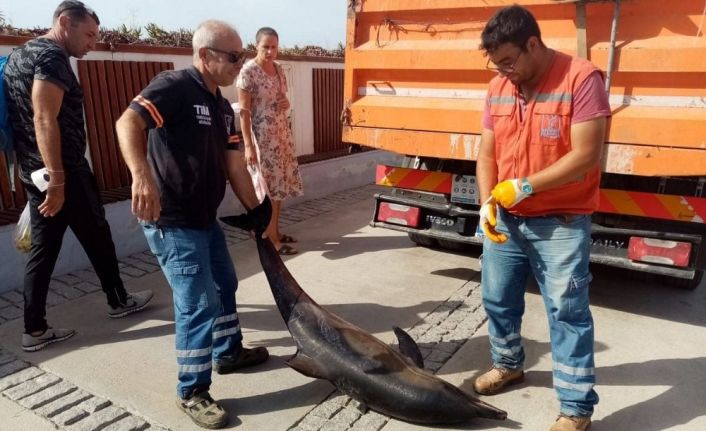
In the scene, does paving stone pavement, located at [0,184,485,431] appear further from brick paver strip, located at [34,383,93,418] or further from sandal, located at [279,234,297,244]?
sandal, located at [279,234,297,244]

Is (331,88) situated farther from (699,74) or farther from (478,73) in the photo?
(699,74)

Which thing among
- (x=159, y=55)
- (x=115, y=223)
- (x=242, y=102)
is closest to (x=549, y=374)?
(x=242, y=102)

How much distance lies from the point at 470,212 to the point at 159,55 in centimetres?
369

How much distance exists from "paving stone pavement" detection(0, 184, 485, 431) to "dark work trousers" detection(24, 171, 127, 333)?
0.33 m

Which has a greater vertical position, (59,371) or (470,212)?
(470,212)

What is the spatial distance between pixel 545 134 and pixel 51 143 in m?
2.72

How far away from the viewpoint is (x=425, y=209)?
14.3ft

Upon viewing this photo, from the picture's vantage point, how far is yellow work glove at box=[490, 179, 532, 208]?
2297 millimetres

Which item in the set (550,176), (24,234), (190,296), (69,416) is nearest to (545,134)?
(550,176)

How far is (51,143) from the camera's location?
3.01 meters

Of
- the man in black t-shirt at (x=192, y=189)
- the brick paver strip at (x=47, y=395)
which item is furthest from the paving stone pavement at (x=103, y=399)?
the man in black t-shirt at (x=192, y=189)

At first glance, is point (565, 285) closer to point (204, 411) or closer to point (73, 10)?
point (204, 411)

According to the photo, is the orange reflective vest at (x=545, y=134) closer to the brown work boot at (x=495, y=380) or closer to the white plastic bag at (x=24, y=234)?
the brown work boot at (x=495, y=380)

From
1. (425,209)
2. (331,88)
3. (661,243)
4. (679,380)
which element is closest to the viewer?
(679,380)
